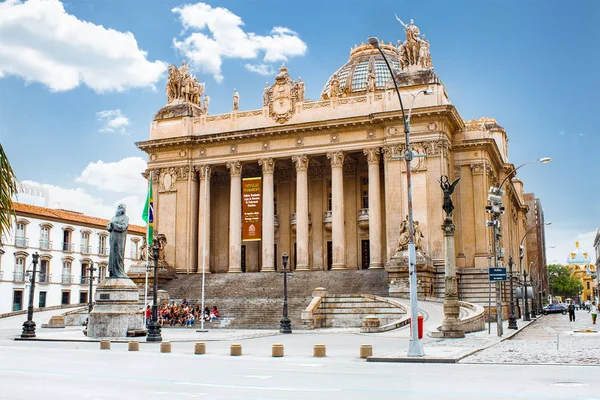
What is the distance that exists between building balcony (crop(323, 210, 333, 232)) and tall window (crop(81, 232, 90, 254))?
30228 mm

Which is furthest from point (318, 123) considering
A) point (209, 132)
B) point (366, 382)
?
point (366, 382)

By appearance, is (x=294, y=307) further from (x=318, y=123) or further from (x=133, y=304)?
(x=318, y=123)

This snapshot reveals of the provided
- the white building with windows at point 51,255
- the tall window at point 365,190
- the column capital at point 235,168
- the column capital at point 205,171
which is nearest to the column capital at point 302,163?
the column capital at point 235,168

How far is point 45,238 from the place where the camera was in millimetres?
67312

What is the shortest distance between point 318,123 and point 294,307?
16141 millimetres

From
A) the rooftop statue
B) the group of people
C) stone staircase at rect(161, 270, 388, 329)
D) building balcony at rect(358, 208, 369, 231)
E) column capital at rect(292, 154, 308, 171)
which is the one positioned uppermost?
the rooftop statue

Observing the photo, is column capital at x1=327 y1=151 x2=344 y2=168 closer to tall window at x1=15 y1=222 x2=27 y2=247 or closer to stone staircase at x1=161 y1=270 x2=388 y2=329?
stone staircase at x1=161 y1=270 x2=388 y2=329

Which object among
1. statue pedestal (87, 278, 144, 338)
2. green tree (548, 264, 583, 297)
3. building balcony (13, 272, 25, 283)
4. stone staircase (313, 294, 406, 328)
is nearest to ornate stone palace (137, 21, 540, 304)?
stone staircase (313, 294, 406, 328)

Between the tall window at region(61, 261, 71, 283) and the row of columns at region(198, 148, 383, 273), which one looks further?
the tall window at region(61, 261, 71, 283)

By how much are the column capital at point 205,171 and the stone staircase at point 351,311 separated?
2033cm

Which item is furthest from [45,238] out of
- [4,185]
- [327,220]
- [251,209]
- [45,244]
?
[4,185]

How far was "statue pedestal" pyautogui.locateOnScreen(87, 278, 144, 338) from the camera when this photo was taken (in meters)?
30.4

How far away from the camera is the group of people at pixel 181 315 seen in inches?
1636

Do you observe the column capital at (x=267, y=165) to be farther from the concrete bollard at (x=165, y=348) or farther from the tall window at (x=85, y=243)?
the concrete bollard at (x=165, y=348)
